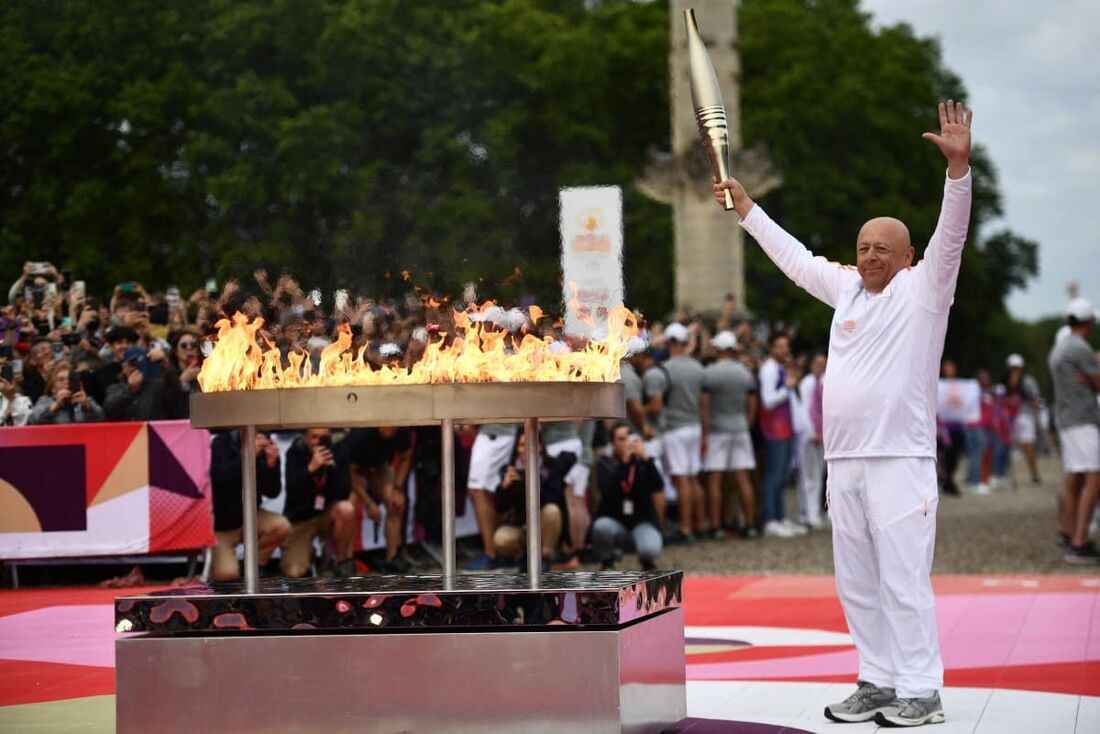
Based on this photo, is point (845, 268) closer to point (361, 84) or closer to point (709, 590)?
point (709, 590)

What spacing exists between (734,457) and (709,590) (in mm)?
5434

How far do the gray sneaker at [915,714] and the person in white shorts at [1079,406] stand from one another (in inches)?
365

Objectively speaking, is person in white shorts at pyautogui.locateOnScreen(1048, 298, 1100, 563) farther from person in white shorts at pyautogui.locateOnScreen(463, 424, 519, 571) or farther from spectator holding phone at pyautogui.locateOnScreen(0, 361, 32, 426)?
spectator holding phone at pyautogui.locateOnScreen(0, 361, 32, 426)

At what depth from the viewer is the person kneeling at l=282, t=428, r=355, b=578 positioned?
1441 centimetres

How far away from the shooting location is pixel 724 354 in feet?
68.1

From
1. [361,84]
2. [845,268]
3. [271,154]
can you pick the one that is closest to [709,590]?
[845,268]

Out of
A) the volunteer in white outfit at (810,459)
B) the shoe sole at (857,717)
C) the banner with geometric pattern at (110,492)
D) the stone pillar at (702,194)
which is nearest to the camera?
the shoe sole at (857,717)

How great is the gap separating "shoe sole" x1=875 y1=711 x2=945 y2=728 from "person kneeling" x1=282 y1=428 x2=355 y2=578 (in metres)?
7.08

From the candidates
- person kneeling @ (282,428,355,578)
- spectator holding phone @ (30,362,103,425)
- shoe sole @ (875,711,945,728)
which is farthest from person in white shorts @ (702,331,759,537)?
shoe sole @ (875,711,945,728)

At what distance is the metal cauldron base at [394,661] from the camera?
683 centimetres

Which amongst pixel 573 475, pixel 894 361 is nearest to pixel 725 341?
pixel 573 475

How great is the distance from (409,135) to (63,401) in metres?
25.6

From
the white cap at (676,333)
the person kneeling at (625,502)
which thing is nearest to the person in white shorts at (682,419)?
the white cap at (676,333)

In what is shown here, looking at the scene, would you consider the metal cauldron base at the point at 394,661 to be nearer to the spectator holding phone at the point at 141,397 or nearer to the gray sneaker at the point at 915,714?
the gray sneaker at the point at 915,714
